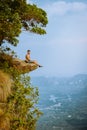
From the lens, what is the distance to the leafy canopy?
66.1 ft

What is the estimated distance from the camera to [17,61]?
2311cm

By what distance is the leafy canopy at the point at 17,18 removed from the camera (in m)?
20.1

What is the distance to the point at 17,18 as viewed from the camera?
66.0 feet

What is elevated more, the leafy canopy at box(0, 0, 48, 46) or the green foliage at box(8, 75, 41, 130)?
the leafy canopy at box(0, 0, 48, 46)

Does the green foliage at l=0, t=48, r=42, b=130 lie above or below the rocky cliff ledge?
below

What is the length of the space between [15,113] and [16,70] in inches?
120

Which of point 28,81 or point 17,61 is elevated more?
point 17,61

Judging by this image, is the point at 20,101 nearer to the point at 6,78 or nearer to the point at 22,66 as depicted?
the point at 6,78

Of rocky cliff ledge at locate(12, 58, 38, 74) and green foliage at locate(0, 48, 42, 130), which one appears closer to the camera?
green foliage at locate(0, 48, 42, 130)

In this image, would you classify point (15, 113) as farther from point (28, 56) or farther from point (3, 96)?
point (28, 56)

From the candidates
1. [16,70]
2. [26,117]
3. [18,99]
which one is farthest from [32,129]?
[16,70]

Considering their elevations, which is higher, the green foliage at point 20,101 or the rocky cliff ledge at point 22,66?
the rocky cliff ledge at point 22,66

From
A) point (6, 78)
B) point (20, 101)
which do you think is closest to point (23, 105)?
point (20, 101)

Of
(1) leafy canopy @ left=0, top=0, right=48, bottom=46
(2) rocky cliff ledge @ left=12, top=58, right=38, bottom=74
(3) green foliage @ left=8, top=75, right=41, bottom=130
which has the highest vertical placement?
(1) leafy canopy @ left=0, top=0, right=48, bottom=46
